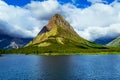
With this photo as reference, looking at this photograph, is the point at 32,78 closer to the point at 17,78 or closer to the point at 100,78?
the point at 17,78

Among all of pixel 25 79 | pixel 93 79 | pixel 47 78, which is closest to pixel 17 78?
pixel 25 79

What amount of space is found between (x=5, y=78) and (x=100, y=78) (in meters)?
38.1

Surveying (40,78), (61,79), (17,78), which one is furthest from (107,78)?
(17,78)

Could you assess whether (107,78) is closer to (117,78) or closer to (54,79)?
(117,78)

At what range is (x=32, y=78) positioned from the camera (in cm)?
10400

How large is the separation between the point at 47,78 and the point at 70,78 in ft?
30.1

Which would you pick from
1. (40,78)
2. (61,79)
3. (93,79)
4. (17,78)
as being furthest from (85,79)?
(17,78)

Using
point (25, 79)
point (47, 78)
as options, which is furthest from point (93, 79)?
point (25, 79)

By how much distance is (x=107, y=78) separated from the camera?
10150 cm

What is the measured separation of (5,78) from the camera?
105 meters

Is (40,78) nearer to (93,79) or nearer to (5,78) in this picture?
(5,78)

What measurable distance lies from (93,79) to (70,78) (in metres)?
9.08

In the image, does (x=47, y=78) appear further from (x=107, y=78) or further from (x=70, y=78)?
(x=107, y=78)

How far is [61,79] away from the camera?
99.6 m
